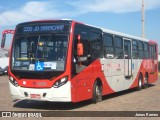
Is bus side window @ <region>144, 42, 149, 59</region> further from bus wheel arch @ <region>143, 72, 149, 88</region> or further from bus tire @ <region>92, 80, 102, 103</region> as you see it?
bus tire @ <region>92, 80, 102, 103</region>

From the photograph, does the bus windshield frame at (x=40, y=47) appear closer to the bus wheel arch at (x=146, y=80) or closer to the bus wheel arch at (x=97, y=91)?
the bus wheel arch at (x=97, y=91)

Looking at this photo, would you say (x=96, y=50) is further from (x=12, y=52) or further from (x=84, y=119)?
(x=84, y=119)

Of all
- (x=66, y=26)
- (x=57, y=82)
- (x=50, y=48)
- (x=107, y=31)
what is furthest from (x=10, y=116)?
(x=107, y=31)

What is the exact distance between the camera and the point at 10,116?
11.1 meters

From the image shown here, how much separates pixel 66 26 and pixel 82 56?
126 cm

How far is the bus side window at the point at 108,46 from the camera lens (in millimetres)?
15764

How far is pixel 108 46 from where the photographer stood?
53.0 ft

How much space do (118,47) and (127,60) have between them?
1.68 m

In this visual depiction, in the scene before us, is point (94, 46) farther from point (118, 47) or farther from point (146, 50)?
point (146, 50)

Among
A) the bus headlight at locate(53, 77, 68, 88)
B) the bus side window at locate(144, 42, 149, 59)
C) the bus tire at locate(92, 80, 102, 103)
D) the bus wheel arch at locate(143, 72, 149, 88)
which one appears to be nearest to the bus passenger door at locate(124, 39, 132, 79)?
the bus wheel arch at locate(143, 72, 149, 88)

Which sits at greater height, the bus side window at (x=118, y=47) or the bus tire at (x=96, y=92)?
the bus side window at (x=118, y=47)

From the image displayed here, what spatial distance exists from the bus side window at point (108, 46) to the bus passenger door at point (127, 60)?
225 centimetres

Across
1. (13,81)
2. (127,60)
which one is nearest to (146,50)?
(127,60)

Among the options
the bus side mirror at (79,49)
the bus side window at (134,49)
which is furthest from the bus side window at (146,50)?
the bus side mirror at (79,49)
